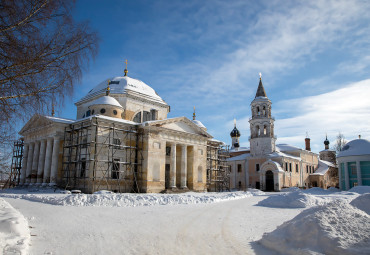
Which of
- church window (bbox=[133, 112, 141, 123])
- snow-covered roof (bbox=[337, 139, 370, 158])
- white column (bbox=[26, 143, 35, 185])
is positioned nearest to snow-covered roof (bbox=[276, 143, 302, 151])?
snow-covered roof (bbox=[337, 139, 370, 158])

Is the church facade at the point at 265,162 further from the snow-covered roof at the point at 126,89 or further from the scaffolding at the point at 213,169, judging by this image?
the snow-covered roof at the point at 126,89

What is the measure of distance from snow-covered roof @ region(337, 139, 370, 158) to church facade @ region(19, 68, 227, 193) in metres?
19.6

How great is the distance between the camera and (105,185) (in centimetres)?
2542

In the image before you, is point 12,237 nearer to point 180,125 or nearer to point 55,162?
point 55,162

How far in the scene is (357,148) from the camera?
38.7 metres

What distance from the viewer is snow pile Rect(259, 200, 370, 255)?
580 centimetres

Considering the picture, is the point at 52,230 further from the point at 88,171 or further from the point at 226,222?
the point at 88,171

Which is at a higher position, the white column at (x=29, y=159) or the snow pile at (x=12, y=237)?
the white column at (x=29, y=159)

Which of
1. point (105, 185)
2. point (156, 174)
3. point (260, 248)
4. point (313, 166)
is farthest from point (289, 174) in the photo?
point (260, 248)

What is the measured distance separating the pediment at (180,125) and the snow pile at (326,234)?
22.0 meters

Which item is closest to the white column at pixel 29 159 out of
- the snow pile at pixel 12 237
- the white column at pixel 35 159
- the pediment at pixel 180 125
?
the white column at pixel 35 159

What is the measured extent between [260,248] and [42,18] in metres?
7.87

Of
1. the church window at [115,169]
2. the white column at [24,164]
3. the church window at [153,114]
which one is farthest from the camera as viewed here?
the church window at [153,114]

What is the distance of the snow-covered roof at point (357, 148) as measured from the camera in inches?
1485
